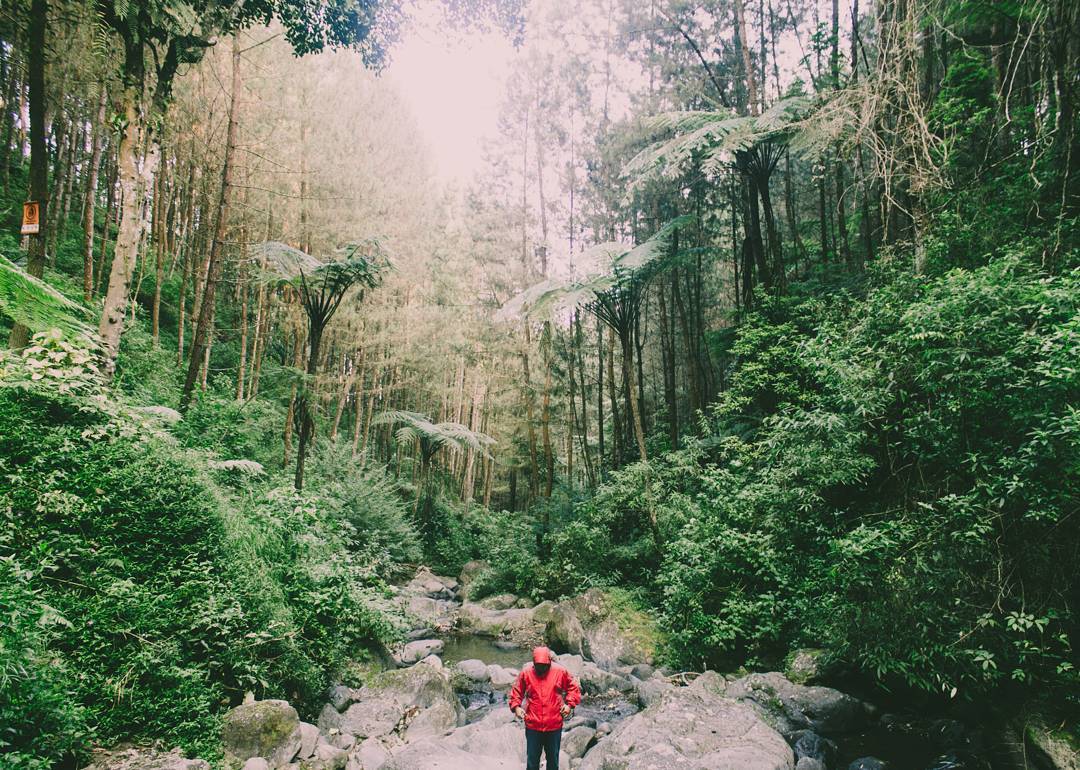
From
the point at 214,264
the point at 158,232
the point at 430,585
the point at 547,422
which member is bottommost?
the point at 430,585

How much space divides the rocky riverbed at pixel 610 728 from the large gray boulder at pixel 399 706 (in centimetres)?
1

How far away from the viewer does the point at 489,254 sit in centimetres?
1437

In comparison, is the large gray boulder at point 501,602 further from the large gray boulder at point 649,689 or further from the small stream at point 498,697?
the large gray boulder at point 649,689

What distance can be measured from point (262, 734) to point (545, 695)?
240 cm

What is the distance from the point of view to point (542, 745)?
3621mm

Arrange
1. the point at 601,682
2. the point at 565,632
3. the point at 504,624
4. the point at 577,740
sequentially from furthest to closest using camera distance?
the point at 504,624 → the point at 565,632 → the point at 601,682 → the point at 577,740

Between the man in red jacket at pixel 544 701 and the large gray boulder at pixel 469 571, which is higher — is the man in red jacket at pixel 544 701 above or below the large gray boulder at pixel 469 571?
above

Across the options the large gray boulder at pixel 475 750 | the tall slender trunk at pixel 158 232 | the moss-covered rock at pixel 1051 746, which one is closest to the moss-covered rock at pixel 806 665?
the moss-covered rock at pixel 1051 746

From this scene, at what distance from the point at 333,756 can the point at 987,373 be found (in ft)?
20.4

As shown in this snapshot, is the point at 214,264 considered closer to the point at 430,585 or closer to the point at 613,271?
the point at 613,271

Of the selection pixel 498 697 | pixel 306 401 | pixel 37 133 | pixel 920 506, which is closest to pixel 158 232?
pixel 306 401

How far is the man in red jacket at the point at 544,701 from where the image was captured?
3.50m

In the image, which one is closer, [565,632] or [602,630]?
[602,630]

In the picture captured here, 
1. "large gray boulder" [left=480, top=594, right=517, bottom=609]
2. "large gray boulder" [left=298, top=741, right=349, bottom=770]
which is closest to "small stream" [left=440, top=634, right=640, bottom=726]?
"large gray boulder" [left=480, top=594, right=517, bottom=609]
